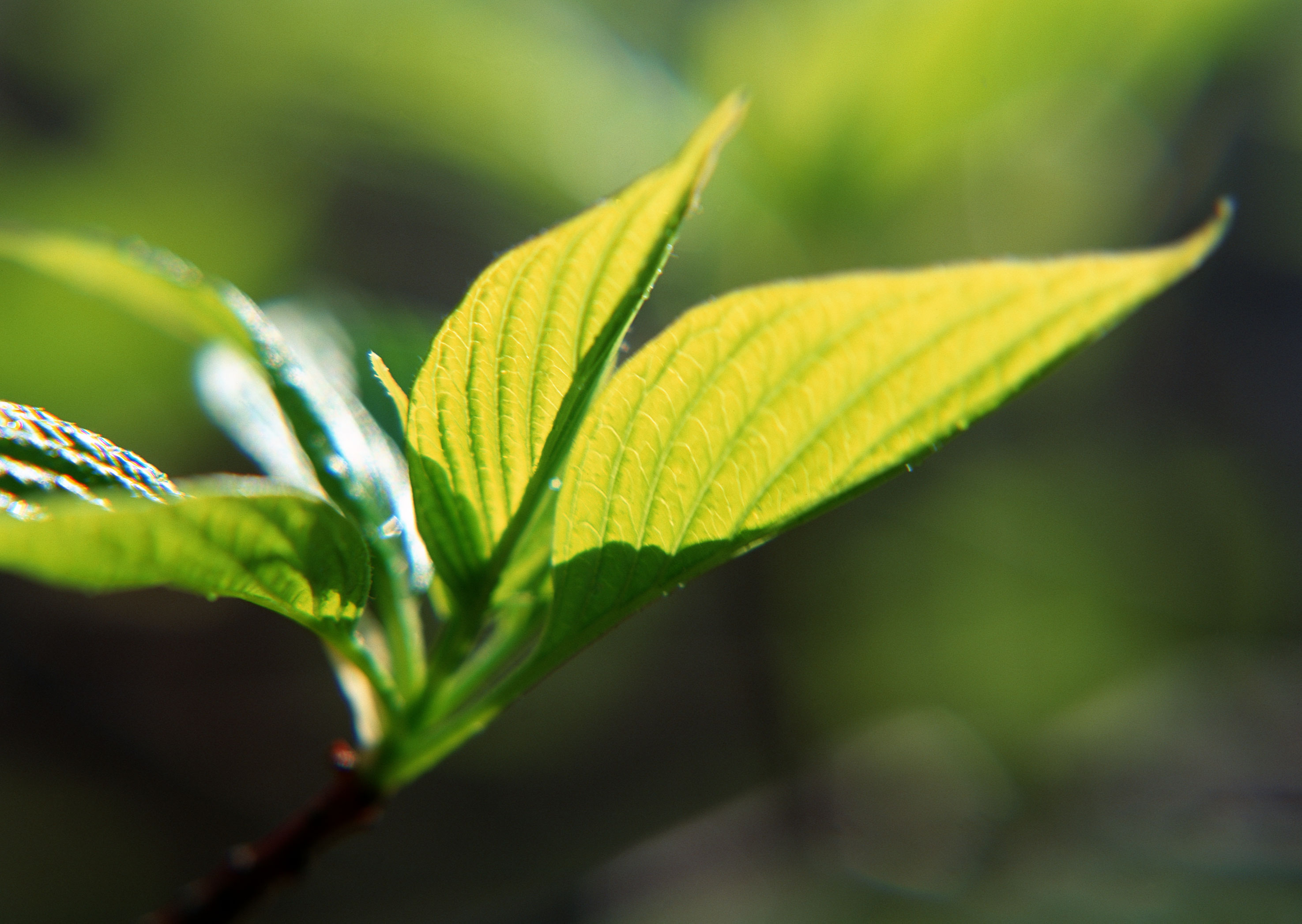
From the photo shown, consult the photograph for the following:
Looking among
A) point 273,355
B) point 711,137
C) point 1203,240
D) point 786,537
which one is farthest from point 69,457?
point 786,537

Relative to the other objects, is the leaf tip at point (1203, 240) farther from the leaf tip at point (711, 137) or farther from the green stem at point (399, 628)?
the green stem at point (399, 628)

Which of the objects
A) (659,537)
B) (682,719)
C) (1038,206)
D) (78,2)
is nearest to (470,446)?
(659,537)

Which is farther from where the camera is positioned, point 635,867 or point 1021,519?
point 1021,519

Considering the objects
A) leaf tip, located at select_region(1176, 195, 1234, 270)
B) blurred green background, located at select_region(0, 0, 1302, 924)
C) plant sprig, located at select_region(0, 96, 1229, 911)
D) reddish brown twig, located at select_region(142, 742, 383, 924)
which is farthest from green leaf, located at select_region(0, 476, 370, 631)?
blurred green background, located at select_region(0, 0, 1302, 924)

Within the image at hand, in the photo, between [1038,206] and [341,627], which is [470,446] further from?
[1038,206]

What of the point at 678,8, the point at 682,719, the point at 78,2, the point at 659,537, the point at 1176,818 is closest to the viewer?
the point at 659,537

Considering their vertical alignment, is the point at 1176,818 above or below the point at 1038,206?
below
